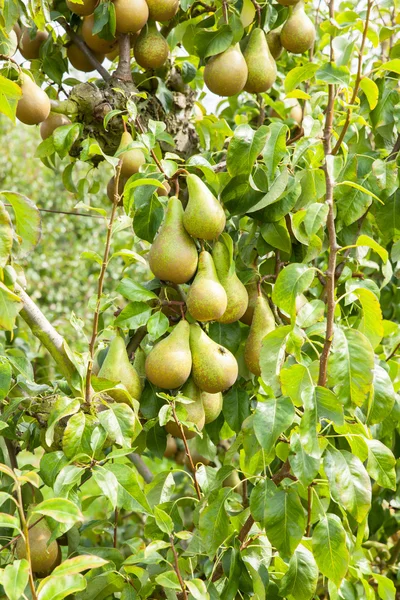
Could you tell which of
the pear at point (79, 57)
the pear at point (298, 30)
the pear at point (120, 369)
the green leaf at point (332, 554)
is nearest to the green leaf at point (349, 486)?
the green leaf at point (332, 554)

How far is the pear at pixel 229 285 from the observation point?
1075mm

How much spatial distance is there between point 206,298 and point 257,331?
13cm

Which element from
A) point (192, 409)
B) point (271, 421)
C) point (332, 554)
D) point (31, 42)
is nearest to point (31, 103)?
point (31, 42)

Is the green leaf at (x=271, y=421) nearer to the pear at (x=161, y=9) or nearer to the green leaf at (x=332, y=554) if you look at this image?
the green leaf at (x=332, y=554)

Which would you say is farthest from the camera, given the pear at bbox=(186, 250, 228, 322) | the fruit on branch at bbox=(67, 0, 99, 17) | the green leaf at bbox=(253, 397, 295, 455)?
the fruit on branch at bbox=(67, 0, 99, 17)

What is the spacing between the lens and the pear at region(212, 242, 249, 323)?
1.08 m

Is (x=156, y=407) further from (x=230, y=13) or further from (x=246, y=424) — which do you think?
(x=230, y=13)

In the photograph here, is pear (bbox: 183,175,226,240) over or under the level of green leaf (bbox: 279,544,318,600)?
over

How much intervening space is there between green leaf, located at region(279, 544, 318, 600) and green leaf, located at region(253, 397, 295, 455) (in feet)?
0.51

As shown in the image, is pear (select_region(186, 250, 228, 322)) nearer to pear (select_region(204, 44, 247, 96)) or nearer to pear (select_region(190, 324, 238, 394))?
pear (select_region(190, 324, 238, 394))

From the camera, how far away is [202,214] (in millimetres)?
1027

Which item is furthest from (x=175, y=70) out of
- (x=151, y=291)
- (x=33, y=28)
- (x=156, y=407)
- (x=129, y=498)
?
(x=129, y=498)

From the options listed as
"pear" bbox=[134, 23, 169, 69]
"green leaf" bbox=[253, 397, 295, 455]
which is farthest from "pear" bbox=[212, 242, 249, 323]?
"pear" bbox=[134, 23, 169, 69]

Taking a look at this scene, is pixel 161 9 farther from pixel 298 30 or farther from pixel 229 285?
pixel 229 285
